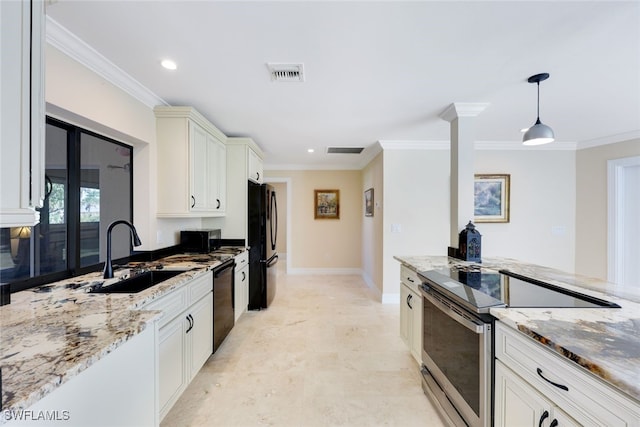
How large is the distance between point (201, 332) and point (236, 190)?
6.09 ft

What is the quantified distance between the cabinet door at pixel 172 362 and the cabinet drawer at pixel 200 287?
0.58ft

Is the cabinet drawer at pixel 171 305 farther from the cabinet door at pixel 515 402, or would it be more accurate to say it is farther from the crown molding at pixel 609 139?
the crown molding at pixel 609 139

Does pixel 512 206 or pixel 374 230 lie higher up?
pixel 512 206

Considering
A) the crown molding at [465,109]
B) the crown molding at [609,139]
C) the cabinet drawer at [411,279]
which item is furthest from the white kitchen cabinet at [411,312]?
the crown molding at [609,139]

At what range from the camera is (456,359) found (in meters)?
1.50

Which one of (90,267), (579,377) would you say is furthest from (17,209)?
(579,377)

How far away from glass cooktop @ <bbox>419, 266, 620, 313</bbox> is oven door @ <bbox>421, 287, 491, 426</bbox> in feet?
0.26

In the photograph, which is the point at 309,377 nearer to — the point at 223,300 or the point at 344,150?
the point at 223,300

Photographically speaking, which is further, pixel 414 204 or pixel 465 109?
pixel 414 204

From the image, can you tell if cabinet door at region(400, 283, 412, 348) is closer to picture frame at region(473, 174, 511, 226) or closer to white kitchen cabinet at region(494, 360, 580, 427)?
white kitchen cabinet at region(494, 360, 580, 427)

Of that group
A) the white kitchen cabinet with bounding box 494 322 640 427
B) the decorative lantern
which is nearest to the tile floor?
the white kitchen cabinet with bounding box 494 322 640 427

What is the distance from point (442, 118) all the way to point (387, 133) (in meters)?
0.77

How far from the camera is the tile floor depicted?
5.66 feet

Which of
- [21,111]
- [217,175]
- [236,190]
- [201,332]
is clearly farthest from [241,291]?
[21,111]
